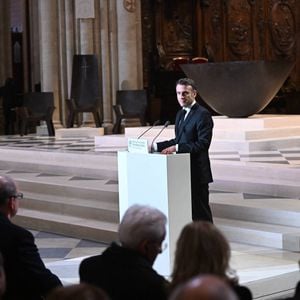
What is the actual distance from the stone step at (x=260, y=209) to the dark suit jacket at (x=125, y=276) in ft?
12.0

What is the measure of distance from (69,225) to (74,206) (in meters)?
0.51

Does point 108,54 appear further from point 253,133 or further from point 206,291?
point 206,291

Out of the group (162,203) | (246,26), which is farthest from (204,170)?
(246,26)

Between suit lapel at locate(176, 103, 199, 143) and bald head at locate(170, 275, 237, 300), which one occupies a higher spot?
suit lapel at locate(176, 103, 199, 143)

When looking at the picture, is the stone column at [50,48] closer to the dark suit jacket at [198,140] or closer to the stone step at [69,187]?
the stone step at [69,187]

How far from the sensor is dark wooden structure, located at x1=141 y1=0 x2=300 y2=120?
16.6m

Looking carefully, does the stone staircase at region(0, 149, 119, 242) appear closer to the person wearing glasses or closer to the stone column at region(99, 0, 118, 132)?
the person wearing glasses

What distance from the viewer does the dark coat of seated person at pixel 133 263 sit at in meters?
3.17

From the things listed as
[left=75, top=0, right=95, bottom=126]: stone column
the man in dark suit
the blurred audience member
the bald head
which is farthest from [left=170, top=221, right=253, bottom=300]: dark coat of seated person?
[left=75, top=0, right=95, bottom=126]: stone column

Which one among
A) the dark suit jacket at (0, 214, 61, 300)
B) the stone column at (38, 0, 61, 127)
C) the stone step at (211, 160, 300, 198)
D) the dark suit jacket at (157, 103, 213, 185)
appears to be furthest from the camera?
the stone column at (38, 0, 61, 127)

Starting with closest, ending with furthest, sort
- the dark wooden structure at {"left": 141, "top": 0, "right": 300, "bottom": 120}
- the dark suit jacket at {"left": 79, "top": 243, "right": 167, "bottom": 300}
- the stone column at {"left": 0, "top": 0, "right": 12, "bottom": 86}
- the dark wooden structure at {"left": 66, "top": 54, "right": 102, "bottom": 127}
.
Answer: the dark suit jacket at {"left": 79, "top": 243, "right": 167, "bottom": 300} < the dark wooden structure at {"left": 66, "top": 54, "right": 102, "bottom": 127} < the dark wooden structure at {"left": 141, "top": 0, "right": 300, "bottom": 120} < the stone column at {"left": 0, "top": 0, "right": 12, "bottom": 86}

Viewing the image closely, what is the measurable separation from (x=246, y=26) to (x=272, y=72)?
23.7ft

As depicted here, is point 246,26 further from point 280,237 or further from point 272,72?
point 280,237

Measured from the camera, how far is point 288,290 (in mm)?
5578
